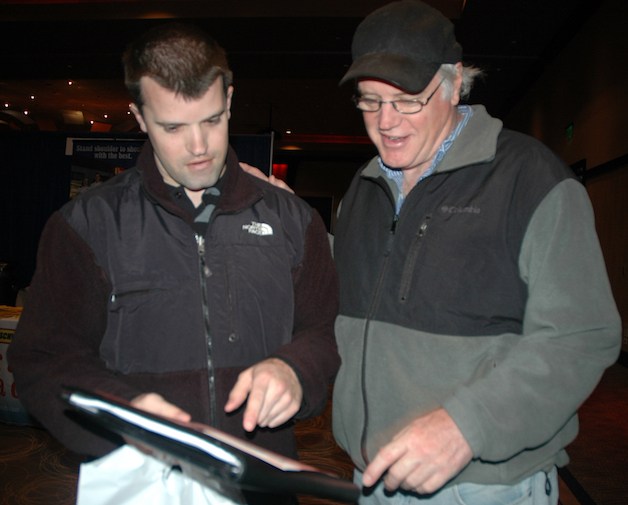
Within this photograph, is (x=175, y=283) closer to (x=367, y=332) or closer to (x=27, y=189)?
(x=367, y=332)

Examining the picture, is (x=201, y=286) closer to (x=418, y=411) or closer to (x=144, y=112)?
(x=144, y=112)

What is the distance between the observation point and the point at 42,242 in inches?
51.1

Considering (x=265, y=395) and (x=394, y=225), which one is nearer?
(x=265, y=395)

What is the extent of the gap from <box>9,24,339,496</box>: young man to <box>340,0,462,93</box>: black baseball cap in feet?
1.11

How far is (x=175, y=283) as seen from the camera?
1.30 m

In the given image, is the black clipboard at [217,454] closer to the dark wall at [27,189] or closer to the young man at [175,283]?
the young man at [175,283]

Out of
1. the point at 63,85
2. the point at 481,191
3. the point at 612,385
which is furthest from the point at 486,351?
the point at 63,85

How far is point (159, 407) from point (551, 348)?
701 millimetres

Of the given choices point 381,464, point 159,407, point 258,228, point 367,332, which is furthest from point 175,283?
point 381,464

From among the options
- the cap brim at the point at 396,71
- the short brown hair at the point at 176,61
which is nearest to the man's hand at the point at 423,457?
the cap brim at the point at 396,71

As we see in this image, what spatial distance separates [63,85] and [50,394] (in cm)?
1167

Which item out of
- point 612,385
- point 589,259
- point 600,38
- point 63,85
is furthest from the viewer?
point 63,85

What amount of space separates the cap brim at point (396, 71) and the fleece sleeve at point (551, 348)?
1.26 ft

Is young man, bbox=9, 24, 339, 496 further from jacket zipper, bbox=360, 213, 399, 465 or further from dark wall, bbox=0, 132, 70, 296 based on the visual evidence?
dark wall, bbox=0, 132, 70, 296
